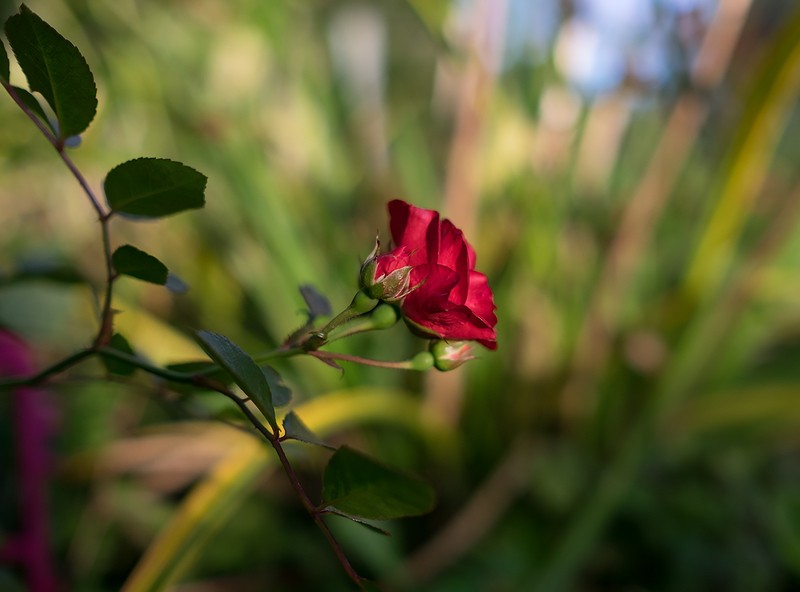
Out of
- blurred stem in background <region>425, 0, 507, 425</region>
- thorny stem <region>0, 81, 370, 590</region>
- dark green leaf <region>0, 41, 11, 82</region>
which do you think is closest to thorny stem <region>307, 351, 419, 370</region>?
thorny stem <region>0, 81, 370, 590</region>

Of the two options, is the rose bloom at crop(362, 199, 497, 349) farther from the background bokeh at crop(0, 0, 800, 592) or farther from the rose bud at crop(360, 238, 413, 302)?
the background bokeh at crop(0, 0, 800, 592)

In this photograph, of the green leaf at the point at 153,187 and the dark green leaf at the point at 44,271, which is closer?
the green leaf at the point at 153,187

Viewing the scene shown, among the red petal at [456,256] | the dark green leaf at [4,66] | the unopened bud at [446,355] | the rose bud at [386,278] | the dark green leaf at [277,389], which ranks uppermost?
the dark green leaf at [4,66]

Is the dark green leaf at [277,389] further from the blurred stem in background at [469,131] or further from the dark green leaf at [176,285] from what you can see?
Answer: the blurred stem in background at [469,131]

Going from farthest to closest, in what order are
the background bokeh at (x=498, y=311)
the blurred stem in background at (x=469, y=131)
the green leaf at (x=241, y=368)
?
1. the blurred stem in background at (x=469, y=131)
2. the background bokeh at (x=498, y=311)
3. the green leaf at (x=241, y=368)

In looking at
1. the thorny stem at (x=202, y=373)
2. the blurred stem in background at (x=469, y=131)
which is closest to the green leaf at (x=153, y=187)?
the thorny stem at (x=202, y=373)

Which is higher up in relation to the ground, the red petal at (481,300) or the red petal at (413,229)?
the red petal at (413,229)
